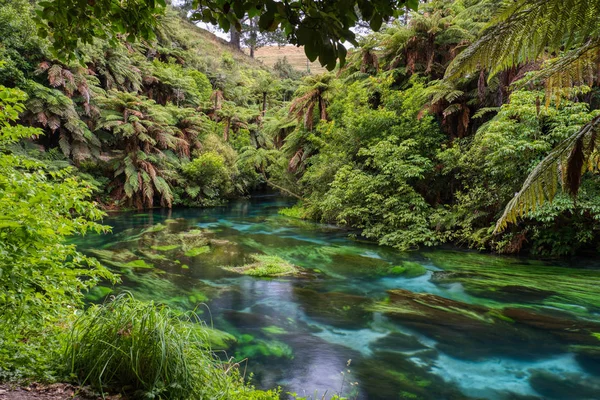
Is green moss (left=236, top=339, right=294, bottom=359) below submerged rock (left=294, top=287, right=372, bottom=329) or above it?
below

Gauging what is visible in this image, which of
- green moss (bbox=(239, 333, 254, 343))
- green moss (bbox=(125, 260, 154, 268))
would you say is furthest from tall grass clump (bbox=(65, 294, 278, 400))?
green moss (bbox=(125, 260, 154, 268))

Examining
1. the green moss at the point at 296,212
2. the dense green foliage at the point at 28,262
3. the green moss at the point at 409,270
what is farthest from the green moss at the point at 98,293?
the green moss at the point at 296,212

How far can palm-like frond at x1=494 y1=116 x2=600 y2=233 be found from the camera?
2.24 meters

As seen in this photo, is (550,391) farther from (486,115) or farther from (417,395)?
(486,115)

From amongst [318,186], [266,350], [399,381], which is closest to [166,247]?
[266,350]

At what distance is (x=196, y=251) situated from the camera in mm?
10094

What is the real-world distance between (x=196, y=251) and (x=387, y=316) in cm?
601

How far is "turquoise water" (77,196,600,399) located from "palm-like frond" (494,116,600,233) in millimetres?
2596

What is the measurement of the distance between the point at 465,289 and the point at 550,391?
3209 mm

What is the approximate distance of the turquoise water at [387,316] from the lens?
4254 mm

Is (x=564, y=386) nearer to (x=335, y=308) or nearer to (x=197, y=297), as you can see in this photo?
(x=335, y=308)

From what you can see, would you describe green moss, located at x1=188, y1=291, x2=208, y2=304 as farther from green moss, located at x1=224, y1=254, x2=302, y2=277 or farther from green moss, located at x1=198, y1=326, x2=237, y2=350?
green moss, located at x1=224, y1=254, x2=302, y2=277

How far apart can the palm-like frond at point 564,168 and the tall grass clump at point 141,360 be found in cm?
262

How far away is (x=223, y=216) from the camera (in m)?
17.0
